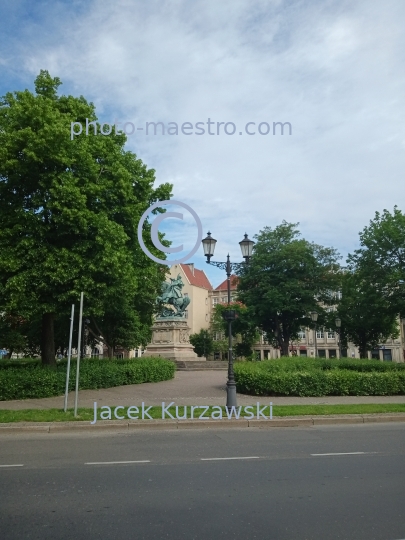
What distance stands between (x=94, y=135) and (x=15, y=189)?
4.02m

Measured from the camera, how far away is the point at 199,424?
526 inches

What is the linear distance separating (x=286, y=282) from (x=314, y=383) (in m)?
29.2

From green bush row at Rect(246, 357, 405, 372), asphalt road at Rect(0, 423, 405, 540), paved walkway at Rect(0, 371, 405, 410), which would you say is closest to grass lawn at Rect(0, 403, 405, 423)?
paved walkway at Rect(0, 371, 405, 410)

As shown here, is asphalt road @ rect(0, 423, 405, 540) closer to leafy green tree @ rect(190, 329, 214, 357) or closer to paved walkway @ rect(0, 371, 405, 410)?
paved walkway @ rect(0, 371, 405, 410)

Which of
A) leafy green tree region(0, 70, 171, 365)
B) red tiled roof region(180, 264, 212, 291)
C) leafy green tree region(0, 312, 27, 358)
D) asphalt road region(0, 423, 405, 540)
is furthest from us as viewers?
red tiled roof region(180, 264, 212, 291)

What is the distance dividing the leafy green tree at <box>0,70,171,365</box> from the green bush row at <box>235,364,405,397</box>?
20.0ft

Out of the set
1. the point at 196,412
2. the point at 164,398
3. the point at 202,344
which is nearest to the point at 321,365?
the point at 164,398

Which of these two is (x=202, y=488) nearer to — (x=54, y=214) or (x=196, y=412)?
(x=196, y=412)

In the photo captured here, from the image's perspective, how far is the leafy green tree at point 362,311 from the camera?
124ft

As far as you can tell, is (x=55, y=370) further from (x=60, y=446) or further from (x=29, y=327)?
(x=29, y=327)

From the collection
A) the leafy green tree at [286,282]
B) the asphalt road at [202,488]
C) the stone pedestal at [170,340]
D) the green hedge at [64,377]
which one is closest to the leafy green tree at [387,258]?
the leafy green tree at [286,282]

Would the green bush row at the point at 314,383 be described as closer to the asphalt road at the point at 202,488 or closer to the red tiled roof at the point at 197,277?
the asphalt road at the point at 202,488

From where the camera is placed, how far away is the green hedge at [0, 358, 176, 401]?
17.6 metres

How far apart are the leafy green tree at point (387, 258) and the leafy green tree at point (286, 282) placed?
9.05 meters
